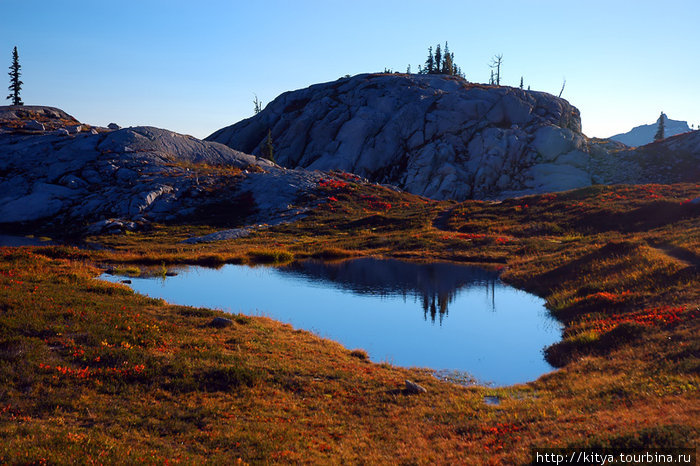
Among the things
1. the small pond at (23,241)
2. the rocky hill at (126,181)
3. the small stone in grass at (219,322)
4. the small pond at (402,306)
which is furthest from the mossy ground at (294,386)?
the rocky hill at (126,181)

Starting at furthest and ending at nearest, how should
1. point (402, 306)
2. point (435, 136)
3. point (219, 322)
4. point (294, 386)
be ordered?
point (435, 136), point (402, 306), point (219, 322), point (294, 386)

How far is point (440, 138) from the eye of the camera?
134 meters

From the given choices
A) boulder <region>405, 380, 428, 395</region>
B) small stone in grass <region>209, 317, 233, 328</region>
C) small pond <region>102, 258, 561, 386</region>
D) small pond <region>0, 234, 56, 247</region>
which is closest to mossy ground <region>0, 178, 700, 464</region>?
boulder <region>405, 380, 428, 395</region>

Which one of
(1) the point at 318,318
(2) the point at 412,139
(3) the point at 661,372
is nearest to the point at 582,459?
(3) the point at 661,372

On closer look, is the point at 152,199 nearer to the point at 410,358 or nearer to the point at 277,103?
the point at 410,358

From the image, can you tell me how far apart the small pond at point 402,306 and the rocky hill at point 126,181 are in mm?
39683

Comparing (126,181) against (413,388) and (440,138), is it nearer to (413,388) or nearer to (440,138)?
(440,138)

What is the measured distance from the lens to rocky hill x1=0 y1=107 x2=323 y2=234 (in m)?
82.3

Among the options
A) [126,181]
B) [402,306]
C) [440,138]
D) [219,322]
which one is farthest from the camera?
[440,138]

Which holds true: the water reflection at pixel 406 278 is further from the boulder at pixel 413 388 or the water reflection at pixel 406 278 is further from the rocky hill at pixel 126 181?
the rocky hill at pixel 126 181

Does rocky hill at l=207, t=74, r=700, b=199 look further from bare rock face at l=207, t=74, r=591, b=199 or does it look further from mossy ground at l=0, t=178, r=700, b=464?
mossy ground at l=0, t=178, r=700, b=464

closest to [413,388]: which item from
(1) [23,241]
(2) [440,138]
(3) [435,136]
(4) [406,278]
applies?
(4) [406,278]

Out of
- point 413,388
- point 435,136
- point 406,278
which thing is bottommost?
point 413,388

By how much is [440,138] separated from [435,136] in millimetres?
1786
